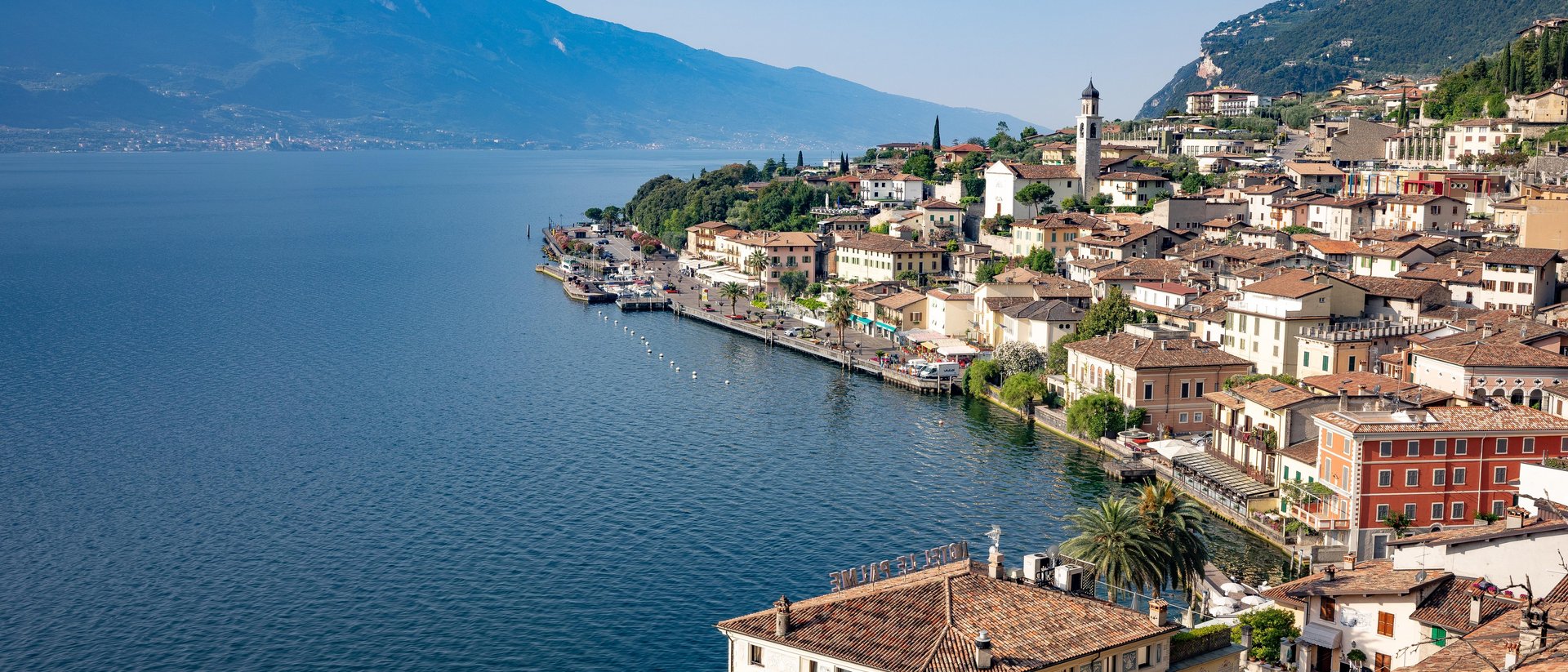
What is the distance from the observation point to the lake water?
128 ft

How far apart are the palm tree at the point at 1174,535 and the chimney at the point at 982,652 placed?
14.8m

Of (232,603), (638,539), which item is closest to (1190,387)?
(638,539)

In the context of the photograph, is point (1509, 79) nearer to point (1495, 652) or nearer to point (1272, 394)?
point (1272, 394)

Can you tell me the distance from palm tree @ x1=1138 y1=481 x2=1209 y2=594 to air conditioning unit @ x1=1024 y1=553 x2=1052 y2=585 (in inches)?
443

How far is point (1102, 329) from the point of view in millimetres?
70562

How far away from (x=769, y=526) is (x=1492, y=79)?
98.6 m

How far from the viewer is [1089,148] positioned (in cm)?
12050

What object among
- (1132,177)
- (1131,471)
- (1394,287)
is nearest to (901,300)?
(1132,177)

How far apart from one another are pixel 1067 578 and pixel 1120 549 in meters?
10.9

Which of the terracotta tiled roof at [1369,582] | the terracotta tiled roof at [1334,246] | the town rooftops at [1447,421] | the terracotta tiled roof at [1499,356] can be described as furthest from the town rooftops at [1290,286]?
the terracotta tiled roof at [1369,582]

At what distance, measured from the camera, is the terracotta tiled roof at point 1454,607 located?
87.7 ft

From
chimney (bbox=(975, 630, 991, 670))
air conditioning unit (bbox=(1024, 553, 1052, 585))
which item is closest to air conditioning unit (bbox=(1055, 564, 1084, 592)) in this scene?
air conditioning unit (bbox=(1024, 553, 1052, 585))

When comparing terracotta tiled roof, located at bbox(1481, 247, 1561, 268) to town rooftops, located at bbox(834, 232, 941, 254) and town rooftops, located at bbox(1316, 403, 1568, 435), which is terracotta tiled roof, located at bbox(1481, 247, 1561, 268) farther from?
town rooftops, located at bbox(834, 232, 941, 254)

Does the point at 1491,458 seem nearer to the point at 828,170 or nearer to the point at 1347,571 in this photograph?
the point at 1347,571
